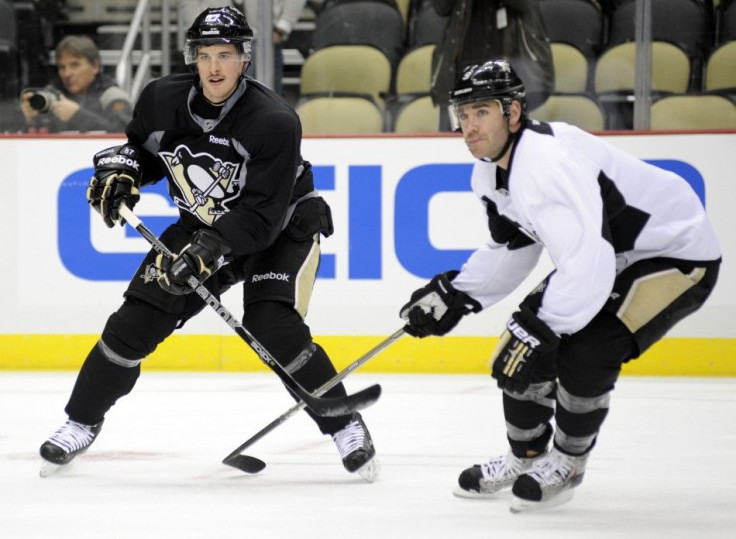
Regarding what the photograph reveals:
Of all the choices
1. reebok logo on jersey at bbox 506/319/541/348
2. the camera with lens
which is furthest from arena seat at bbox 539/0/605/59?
reebok logo on jersey at bbox 506/319/541/348

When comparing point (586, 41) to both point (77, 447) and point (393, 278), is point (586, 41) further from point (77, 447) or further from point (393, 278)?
point (77, 447)

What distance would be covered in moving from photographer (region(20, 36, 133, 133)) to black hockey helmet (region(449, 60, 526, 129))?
2.99m

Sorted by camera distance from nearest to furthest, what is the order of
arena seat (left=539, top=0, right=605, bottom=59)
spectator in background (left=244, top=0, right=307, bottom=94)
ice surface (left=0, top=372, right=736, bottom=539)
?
ice surface (left=0, top=372, right=736, bottom=539) → arena seat (left=539, top=0, right=605, bottom=59) → spectator in background (left=244, top=0, right=307, bottom=94)

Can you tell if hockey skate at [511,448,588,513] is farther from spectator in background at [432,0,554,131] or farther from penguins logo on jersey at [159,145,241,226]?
spectator in background at [432,0,554,131]

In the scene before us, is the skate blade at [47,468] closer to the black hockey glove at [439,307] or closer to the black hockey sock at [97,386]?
the black hockey sock at [97,386]

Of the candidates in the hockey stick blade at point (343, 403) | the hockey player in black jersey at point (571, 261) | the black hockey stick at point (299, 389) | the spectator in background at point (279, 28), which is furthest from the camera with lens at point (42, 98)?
the hockey player in black jersey at point (571, 261)

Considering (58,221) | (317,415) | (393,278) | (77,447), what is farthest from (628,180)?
(58,221)

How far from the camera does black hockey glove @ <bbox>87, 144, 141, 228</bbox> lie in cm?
293

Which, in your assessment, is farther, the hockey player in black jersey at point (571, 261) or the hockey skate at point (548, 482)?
the hockey skate at point (548, 482)

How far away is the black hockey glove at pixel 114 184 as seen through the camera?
2932 millimetres

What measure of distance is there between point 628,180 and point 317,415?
945 millimetres

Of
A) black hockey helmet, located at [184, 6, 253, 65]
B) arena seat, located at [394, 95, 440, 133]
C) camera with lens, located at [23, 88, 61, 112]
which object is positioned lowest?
arena seat, located at [394, 95, 440, 133]

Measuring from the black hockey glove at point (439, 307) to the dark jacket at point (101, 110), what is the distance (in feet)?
9.21

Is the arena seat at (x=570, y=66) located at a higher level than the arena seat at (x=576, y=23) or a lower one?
lower
